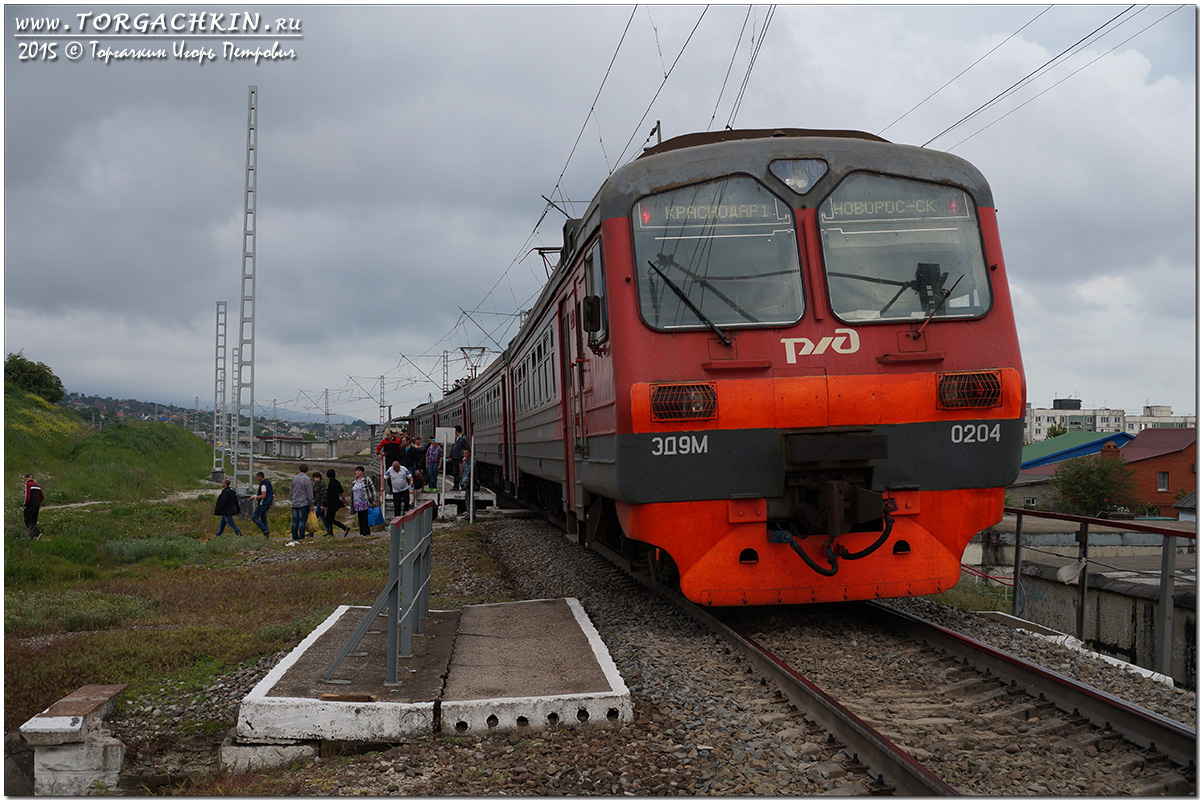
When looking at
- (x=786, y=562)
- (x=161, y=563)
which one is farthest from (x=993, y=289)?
(x=161, y=563)

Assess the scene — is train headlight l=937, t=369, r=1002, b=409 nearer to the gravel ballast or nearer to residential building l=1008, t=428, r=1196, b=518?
the gravel ballast

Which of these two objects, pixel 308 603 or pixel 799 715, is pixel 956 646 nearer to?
pixel 799 715

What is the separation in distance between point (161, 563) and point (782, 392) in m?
10.9

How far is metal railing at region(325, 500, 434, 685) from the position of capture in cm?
536

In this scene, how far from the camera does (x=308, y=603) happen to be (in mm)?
Result: 9578

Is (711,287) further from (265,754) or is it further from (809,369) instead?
(265,754)

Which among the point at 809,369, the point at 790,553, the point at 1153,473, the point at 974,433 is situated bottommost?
the point at 1153,473

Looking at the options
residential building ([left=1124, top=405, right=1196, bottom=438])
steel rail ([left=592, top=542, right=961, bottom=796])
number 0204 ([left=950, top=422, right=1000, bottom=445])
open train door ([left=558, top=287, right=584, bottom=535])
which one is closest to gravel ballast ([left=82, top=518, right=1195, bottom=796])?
steel rail ([left=592, top=542, right=961, bottom=796])

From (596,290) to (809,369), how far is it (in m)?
1.77

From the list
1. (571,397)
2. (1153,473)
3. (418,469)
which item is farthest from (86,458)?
(1153,473)

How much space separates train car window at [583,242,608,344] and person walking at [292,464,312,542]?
11.0 m

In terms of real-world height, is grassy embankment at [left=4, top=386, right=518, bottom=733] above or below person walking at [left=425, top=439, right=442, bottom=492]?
below

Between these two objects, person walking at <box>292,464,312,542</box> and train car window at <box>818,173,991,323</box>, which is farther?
person walking at <box>292,464,312,542</box>

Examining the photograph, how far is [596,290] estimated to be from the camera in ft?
23.1
